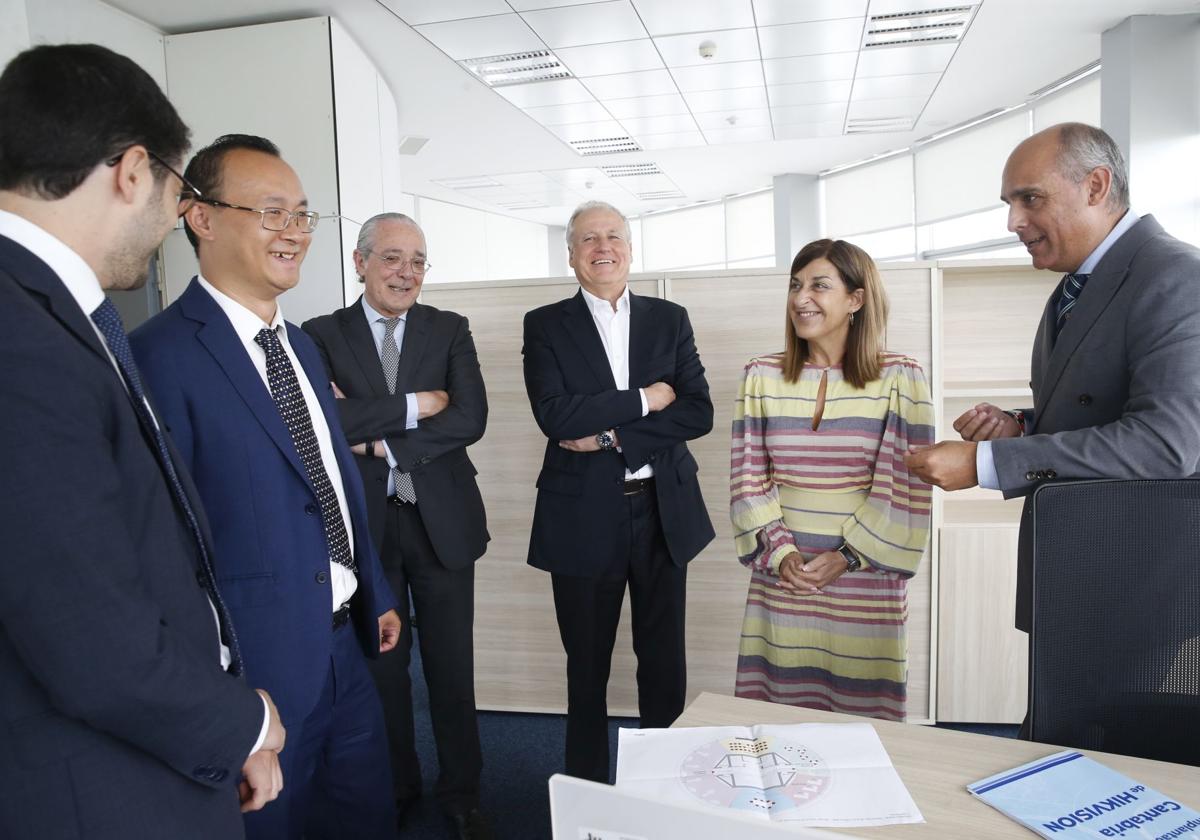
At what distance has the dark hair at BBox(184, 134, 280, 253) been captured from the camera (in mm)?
1568

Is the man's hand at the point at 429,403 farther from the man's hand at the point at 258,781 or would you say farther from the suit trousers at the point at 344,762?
the man's hand at the point at 258,781

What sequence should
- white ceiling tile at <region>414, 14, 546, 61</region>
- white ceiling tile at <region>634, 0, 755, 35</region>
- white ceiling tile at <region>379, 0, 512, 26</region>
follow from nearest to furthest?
white ceiling tile at <region>379, 0, 512, 26</region>
white ceiling tile at <region>634, 0, 755, 35</region>
white ceiling tile at <region>414, 14, 546, 61</region>

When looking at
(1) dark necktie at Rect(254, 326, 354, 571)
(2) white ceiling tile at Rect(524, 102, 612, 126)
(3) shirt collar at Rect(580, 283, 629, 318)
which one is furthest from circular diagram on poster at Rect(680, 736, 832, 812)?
(2) white ceiling tile at Rect(524, 102, 612, 126)

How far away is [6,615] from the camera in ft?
2.75

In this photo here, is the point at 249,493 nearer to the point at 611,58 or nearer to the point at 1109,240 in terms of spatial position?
the point at 1109,240

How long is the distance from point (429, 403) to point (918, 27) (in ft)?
16.9

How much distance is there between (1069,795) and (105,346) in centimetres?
141

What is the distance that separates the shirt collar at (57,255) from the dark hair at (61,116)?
45 millimetres

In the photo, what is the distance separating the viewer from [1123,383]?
161cm

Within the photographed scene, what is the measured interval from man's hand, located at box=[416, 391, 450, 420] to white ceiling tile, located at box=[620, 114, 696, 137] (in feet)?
19.9

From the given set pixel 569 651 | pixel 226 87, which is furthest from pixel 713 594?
pixel 226 87

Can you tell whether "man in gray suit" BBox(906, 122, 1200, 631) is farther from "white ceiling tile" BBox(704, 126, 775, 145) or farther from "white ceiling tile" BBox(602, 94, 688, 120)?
"white ceiling tile" BBox(704, 126, 775, 145)

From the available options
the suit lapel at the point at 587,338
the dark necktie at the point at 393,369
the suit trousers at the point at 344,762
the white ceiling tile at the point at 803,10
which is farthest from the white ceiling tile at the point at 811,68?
the suit trousers at the point at 344,762

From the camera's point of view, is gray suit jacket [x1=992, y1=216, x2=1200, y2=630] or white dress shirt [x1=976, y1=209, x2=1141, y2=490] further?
white dress shirt [x1=976, y1=209, x2=1141, y2=490]
